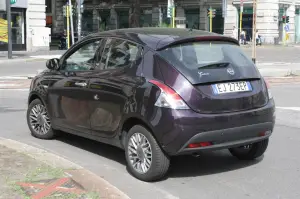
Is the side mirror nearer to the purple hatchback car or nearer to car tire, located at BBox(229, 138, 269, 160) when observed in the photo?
the purple hatchback car

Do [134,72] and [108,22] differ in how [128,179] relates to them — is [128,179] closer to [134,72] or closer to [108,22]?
[134,72]

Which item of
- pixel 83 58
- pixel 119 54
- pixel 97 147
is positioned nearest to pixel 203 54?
pixel 119 54

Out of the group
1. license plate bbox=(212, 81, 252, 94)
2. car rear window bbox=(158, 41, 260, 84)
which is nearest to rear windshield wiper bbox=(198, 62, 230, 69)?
car rear window bbox=(158, 41, 260, 84)

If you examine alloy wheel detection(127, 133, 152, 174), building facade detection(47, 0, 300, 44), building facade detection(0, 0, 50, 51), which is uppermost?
building facade detection(47, 0, 300, 44)

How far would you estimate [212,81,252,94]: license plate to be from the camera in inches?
Answer: 205

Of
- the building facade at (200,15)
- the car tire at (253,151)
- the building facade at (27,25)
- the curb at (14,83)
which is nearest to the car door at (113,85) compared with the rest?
the car tire at (253,151)

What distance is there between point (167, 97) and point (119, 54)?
3.72 feet

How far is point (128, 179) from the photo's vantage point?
543cm

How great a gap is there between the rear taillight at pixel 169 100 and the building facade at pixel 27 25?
29272 millimetres

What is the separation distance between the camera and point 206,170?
5809 millimetres

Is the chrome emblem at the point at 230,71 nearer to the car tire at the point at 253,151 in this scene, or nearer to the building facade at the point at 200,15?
the car tire at the point at 253,151

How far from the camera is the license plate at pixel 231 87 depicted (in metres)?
5.21

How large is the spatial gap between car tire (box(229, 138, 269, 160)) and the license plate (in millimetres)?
924

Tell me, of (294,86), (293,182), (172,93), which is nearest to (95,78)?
(172,93)
